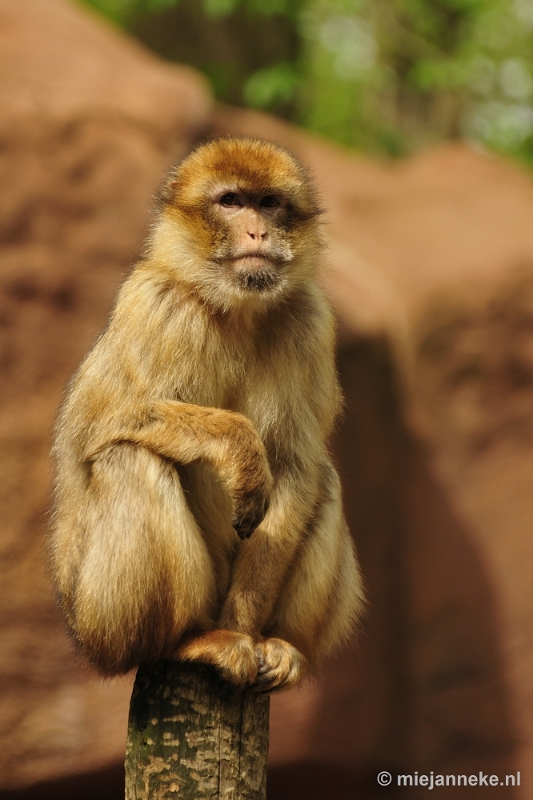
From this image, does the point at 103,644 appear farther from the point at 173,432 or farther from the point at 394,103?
the point at 394,103

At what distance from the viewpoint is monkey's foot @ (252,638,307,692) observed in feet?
13.2

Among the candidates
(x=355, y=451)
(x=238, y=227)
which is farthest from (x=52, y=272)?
(x=238, y=227)

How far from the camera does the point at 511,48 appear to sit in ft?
41.4

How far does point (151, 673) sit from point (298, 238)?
199 cm

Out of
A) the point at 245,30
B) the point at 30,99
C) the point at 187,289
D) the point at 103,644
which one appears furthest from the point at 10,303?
the point at 245,30

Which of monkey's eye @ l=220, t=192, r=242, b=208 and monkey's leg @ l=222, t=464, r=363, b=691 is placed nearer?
monkey's leg @ l=222, t=464, r=363, b=691

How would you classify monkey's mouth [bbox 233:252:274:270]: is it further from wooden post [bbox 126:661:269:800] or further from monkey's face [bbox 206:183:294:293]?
wooden post [bbox 126:661:269:800]

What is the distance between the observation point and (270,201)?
4312mm

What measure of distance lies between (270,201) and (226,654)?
6.38 feet

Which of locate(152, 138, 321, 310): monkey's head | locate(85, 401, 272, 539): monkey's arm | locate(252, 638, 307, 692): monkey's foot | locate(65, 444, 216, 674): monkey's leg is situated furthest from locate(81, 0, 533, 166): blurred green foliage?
locate(252, 638, 307, 692): monkey's foot

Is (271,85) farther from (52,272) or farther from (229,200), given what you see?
(229,200)

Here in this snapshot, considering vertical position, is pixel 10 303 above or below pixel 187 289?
above

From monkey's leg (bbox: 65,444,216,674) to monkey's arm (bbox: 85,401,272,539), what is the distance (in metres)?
0.08

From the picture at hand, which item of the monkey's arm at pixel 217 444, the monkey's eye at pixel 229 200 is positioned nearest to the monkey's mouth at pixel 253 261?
the monkey's eye at pixel 229 200
